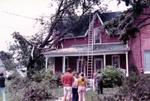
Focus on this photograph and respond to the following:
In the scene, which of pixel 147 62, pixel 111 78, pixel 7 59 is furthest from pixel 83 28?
pixel 7 59

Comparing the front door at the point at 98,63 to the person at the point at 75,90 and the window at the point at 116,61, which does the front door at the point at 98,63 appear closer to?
the window at the point at 116,61

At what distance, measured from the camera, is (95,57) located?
39812 millimetres

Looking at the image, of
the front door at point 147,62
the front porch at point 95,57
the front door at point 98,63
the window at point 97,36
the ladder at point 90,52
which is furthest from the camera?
the window at point 97,36

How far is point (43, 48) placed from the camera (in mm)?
47406

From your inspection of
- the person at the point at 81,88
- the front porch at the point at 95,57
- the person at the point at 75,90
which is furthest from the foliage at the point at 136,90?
the front porch at the point at 95,57

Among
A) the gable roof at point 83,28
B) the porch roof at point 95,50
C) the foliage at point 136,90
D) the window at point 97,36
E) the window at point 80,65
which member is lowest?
the foliage at point 136,90

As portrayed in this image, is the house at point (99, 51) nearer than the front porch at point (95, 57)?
Yes

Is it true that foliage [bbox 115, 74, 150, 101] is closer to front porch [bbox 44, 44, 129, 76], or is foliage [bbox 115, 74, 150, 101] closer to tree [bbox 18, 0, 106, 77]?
front porch [bbox 44, 44, 129, 76]

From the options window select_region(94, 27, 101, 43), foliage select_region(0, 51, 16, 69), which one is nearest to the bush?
window select_region(94, 27, 101, 43)

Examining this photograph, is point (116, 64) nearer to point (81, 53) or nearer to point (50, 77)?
point (81, 53)

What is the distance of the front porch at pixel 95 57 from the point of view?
36.7m

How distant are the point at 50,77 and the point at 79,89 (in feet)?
56.3

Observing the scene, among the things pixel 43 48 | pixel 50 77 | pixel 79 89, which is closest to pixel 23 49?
pixel 43 48

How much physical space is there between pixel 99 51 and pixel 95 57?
116 inches
